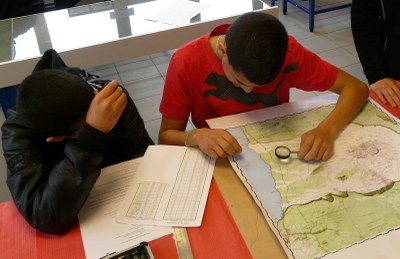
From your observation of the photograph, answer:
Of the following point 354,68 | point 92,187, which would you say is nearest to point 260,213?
point 92,187

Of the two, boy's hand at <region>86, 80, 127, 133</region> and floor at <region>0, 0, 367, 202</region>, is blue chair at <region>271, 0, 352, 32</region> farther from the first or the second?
boy's hand at <region>86, 80, 127, 133</region>

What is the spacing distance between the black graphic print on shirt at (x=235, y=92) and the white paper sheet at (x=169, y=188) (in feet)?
0.83

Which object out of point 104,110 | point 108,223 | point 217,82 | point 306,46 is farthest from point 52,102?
point 306,46

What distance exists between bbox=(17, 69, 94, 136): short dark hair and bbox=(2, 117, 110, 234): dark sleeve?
0.05m

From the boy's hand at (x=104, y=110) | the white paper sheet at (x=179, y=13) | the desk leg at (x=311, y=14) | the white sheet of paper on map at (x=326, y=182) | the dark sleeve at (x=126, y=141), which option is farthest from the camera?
the desk leg at (x=311, y=14)

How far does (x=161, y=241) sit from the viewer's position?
75cm

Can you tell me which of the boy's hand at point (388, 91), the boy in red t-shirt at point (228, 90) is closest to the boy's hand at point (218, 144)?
the boy in red t-shirt at point (228, 90)

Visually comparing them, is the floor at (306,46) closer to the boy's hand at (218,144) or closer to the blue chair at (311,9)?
the blue chair at (311,9)

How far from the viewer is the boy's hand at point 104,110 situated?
31.8 inches

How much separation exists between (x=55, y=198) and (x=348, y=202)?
638 mm

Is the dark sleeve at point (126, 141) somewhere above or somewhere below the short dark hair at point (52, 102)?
below

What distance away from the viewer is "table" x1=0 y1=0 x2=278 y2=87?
5.21 feet

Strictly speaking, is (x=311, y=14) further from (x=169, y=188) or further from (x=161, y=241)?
(x=161, y=241)

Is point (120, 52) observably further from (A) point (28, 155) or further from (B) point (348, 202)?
(B) point (348, 202)
